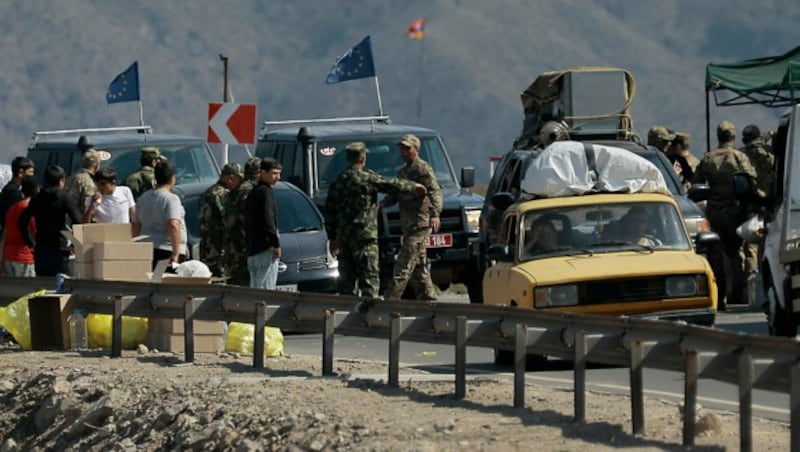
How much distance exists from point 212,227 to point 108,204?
112 centimetres

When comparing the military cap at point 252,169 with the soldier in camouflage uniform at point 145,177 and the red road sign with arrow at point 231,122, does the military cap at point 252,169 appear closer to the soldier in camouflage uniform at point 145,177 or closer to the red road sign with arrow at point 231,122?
the soldier in camouflage uniform at point 145,177

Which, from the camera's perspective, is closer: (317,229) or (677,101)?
(317,229)

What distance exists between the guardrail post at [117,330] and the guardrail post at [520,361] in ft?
15.9

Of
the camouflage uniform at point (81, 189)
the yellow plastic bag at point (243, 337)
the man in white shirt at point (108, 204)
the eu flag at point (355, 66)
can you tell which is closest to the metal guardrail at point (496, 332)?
the yellow plastic bag at point (243, 337)

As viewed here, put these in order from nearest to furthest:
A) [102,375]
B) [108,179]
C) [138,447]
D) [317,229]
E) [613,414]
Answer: [613,414] → [138,447] → [102,375] → [108,179] → [317,229]

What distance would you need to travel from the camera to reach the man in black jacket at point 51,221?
20656mm

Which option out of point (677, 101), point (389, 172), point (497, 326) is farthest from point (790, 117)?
point (677, 101)

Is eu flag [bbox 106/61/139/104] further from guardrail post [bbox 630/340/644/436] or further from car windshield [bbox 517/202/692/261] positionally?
guardrail post [bbox 630/340/644/436]

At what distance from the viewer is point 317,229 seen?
78.9 feet

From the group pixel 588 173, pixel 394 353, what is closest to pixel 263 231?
pixel 588 173

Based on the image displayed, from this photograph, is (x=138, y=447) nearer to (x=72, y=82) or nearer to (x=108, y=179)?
(x=108, y=179)

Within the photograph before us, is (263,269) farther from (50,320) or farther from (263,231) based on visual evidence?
(50,320)

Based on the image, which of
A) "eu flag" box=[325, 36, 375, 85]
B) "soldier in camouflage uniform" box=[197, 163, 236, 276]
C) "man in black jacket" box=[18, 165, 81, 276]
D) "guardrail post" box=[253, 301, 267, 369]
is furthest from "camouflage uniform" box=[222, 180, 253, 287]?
"eu flag" box=[325, 36, 375, 85]

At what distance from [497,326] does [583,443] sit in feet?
9.08
